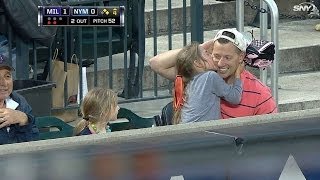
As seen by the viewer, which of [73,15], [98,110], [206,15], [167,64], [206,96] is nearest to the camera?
[98,110]

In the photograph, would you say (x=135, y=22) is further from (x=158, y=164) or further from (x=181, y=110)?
(x=158, y=164)

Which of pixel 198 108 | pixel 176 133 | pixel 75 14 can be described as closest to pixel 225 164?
pixel 176 133

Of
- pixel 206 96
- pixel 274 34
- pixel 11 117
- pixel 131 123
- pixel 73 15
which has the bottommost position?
pixel 131 123

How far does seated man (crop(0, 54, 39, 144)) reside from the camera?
21.9 feet

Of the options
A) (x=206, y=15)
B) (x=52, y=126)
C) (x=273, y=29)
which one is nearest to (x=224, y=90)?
(x=52, y=126)

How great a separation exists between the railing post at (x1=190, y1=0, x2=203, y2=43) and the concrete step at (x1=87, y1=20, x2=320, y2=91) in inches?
22.2

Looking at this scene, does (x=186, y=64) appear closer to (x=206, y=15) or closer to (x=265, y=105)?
(x=265, y=105)

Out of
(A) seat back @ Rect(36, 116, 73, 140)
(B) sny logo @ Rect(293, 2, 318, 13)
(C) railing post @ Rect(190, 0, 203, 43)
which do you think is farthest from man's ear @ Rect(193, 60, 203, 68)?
(B) sny logo @ Rect(293, 2, 318, 13)

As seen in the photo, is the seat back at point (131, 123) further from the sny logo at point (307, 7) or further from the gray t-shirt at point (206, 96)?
the sny logo at point (307, 7)

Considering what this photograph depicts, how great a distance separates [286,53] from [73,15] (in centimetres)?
320

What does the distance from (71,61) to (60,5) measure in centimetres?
64

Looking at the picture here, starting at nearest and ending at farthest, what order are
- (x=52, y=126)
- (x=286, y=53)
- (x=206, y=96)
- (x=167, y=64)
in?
(x=206, y=96)
(x=52, y=126)
(x=167, y=64)
(x=286, y=53)

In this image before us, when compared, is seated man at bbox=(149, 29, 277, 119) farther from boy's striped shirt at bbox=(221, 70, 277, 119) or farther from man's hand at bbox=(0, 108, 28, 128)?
man's hand at bbox=(0, 108, 28, 128)

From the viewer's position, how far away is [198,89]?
666 cm
